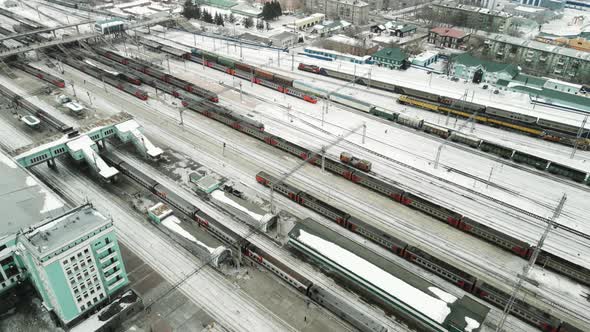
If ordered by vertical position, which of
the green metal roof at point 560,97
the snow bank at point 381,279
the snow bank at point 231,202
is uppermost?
the green metal roof at point 560,97

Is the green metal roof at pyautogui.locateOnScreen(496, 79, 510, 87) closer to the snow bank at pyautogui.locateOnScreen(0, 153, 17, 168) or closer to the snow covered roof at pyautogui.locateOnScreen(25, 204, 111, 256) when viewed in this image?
the snow covered roof at pyautogui.locateOnScreen(25, 204, 111, 256)

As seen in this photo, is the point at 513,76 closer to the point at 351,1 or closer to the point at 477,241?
the point at 477,241

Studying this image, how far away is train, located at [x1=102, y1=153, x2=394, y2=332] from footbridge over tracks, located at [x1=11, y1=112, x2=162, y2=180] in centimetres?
389

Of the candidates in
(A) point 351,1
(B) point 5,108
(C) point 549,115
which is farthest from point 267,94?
(A) point 351,1

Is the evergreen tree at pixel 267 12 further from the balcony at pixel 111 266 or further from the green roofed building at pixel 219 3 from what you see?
the balcony at pixel 111 266

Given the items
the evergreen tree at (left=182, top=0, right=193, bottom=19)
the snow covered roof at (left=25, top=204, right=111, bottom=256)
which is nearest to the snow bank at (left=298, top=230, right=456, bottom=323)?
the snow covered roof at (left=25, top=204, right=111, bottom=256)

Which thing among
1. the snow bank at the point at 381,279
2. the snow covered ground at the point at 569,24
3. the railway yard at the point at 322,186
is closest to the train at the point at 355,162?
the railway yard at the point at 322,186

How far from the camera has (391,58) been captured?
4190 inches

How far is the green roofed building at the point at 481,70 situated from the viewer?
316 ft

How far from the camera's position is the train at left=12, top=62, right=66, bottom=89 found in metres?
93.1

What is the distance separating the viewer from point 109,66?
10381cm

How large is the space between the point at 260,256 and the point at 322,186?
18361mm

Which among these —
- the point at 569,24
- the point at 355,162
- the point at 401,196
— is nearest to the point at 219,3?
the point at 355,162

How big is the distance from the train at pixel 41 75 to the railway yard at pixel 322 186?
0.45 metres
